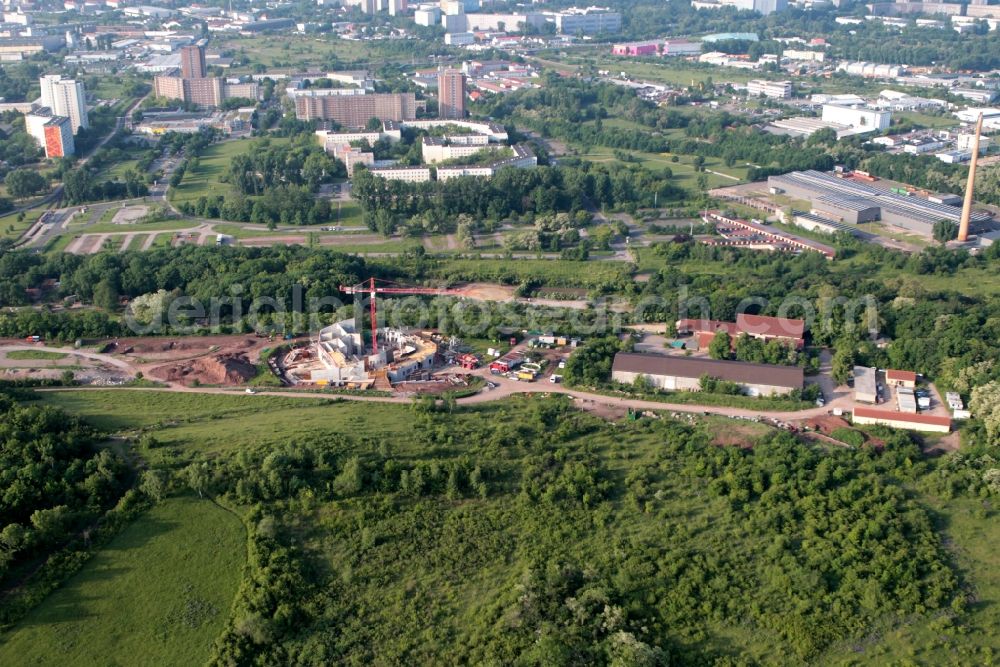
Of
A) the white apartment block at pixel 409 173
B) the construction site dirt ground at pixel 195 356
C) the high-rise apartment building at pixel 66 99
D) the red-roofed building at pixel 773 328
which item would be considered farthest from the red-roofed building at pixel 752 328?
the high-rise apartment building at pixel 66 99

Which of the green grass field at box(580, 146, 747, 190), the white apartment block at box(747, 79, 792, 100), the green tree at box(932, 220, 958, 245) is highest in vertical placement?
the white apartment block at box(747, 79, 792, 100)

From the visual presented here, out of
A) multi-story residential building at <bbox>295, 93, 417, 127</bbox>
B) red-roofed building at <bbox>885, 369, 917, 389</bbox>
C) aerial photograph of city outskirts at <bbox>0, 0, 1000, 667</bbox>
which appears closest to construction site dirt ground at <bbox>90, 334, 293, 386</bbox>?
aerial photograph of city outskirts at <bbox>0, 0, 1000, 667</bbox>

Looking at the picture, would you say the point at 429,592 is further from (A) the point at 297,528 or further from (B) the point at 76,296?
(B) the point at 76,296

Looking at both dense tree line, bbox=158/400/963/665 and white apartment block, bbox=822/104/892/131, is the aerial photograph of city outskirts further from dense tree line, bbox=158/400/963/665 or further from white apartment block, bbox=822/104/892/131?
white apartment block, bbox=822/104/892/131

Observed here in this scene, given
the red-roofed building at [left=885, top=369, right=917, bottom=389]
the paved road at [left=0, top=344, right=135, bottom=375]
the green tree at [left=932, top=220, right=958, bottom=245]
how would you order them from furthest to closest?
1. the green tree at [left=932, top=220, right=958, bottom=245]
2. the paved road at [left=0, top=344, right=135, bottom=375]
3. the red-roofed building at [left=885, top=369, right=917, bottom=389]

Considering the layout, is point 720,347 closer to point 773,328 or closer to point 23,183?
point 773,328

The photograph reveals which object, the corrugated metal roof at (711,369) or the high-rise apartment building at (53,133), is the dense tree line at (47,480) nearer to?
the corrugated metal roof at (711,369)

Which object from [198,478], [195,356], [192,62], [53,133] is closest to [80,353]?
[195,356]
